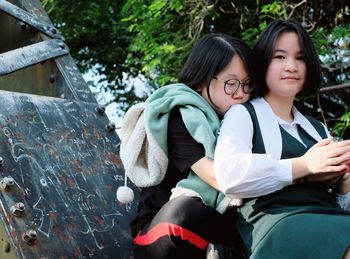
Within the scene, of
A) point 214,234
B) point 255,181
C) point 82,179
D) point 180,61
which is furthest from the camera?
point 180,61

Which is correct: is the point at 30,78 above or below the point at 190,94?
below

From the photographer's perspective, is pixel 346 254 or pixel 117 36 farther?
pixel 117 36

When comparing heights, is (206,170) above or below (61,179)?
above

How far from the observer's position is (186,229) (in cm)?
214

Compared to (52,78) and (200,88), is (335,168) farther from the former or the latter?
(52,78)

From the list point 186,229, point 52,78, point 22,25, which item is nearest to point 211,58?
point 186,229

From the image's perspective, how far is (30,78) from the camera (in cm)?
388

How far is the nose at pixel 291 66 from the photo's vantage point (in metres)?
2.33

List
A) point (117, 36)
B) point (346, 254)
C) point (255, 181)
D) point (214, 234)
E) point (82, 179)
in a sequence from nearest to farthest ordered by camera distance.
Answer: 1. point (346, 254)
2. point (255, 181)
3. point (214, 234)
4. point (82, 179)
5. point (117, 36)

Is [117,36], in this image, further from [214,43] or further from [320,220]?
[320,220]

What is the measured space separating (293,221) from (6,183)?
51.0 inches

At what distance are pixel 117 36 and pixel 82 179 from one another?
759cm

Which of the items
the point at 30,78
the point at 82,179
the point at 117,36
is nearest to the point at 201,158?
the point at 82,179

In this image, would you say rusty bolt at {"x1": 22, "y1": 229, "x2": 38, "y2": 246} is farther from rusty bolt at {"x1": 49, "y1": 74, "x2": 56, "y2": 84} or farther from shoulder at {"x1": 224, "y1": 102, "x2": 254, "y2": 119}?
rusty bolt at {"x1": 49, "y1": 74, "x2": 56, "y2": 84}
